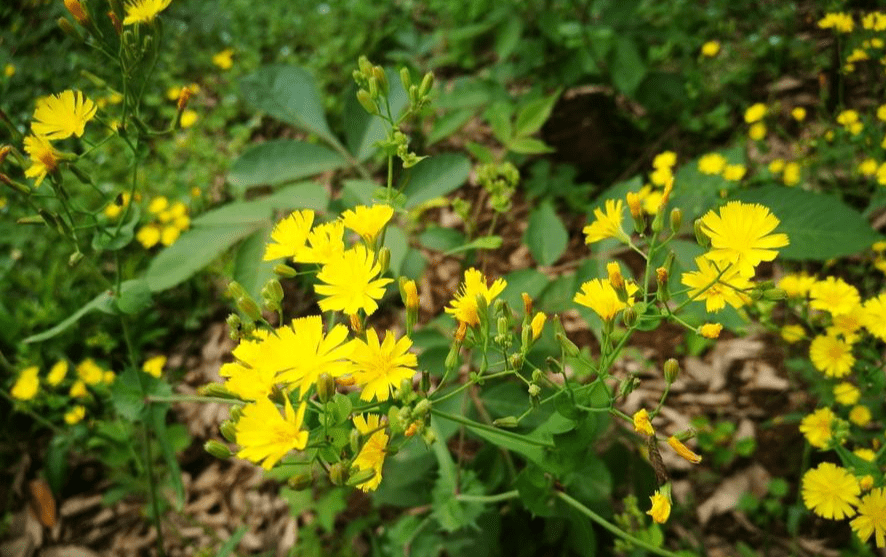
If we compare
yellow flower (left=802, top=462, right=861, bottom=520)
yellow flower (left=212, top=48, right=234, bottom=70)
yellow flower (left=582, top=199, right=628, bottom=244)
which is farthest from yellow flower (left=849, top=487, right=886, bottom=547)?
yellow flower (left=212, top=48, right=234, bottom=70)

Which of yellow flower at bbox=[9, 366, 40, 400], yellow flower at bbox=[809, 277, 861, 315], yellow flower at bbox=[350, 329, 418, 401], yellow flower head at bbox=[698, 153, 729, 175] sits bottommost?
yellow flower at bbox=[9, 366, 40, 400]

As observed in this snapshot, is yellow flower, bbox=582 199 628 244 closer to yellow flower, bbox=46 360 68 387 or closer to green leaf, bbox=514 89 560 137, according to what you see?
green leaf, bbox=514 89 560 137

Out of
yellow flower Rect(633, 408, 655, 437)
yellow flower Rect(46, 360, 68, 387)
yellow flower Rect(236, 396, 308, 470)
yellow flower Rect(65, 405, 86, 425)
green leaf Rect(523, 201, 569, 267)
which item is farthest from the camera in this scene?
yellow flower Rect(46, 360, 68, 387)

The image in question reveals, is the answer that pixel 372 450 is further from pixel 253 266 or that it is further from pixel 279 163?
pixel 279 163

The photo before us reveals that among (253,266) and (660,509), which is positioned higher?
(253,266)

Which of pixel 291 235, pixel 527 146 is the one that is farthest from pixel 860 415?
pixel 291 235
